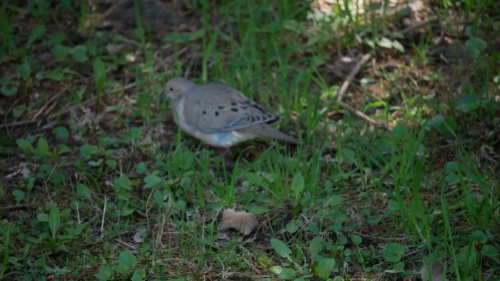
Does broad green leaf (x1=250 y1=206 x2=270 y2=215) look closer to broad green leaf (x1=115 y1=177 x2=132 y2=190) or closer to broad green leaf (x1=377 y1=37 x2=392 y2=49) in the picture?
broad green leaf (x1=115 y1=177 x2=132 y2=190)

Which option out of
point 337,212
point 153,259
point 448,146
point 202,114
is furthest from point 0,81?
point 448,146

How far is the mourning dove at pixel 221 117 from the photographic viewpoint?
449cm

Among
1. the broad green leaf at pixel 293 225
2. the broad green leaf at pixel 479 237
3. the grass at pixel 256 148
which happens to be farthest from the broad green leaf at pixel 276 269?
the broad green leaf at pixel 479 237

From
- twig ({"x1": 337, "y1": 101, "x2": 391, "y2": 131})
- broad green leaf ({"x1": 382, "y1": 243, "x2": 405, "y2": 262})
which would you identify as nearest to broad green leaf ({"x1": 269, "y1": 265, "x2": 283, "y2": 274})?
broad green leaf ({"x1": 382, "y1": 243, "x2": 405, "y2": 262})

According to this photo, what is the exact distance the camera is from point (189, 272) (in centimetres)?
342

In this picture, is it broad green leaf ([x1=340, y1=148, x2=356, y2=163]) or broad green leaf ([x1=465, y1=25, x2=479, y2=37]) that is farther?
broad green leaf ([x1=465, y1=25, x2=479, y2=37])

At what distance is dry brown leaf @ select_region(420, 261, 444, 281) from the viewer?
3.25m

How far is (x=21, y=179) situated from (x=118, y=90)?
132cm

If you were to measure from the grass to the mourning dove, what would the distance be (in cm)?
14

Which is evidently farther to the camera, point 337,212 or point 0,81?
point 0,81

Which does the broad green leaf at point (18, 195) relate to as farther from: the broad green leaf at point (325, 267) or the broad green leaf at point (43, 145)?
the broad green leaf at point (325, 267)

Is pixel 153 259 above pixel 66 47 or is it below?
below

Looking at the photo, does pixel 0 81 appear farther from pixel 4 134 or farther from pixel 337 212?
pixel 337 212

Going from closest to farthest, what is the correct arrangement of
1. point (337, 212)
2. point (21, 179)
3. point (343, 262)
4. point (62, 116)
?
point (343, 262) → point (337, 212) → point (21, 179) → point (62, 116)
